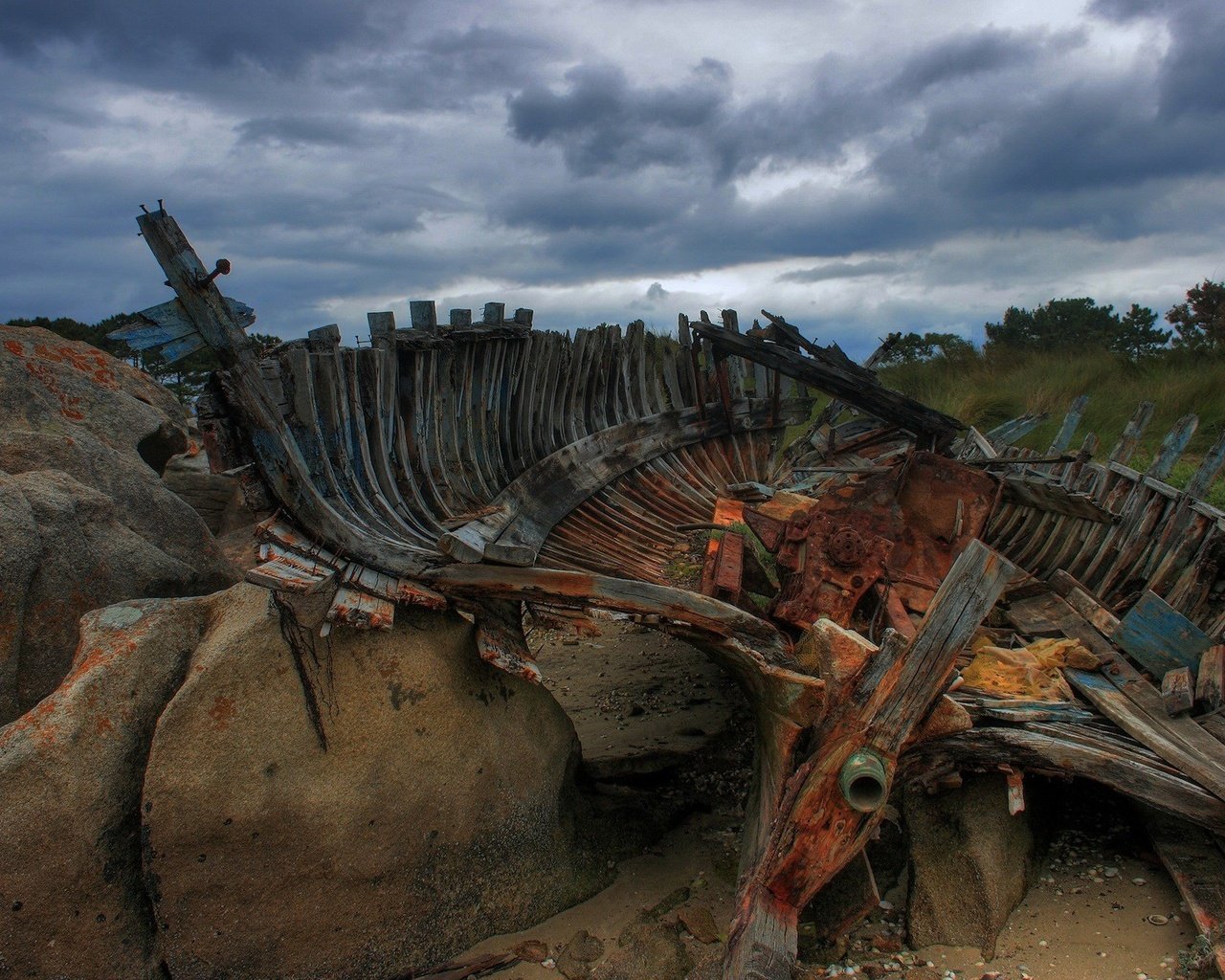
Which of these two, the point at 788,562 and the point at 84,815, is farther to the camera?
the point at 788,562

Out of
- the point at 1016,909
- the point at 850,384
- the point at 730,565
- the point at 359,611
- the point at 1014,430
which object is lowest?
the point at 1016,909

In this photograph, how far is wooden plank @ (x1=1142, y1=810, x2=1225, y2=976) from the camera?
11.7 feet

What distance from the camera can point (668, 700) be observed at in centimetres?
717

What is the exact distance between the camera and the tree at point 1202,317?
15938 mm

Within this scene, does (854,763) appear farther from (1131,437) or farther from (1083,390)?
(1083,390)

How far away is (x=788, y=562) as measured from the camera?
495 cm

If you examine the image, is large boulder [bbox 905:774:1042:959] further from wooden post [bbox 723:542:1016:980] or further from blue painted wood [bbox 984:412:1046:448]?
blue painted wood [bbox 984:412:1046:448]

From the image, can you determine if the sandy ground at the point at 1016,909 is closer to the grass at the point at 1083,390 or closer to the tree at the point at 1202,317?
the grass at the point at 1083,390

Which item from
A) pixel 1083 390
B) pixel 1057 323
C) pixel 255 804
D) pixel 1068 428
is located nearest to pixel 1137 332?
pixel 1057 323

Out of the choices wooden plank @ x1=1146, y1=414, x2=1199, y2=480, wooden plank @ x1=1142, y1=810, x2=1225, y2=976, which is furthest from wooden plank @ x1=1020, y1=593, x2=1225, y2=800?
wooden plank @ x1=1146, y1=414, x2=1199, y2=480

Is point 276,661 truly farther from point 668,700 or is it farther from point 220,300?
point 668,700

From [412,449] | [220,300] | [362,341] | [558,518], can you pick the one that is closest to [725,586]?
[558,518]

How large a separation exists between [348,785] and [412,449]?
2126 mm

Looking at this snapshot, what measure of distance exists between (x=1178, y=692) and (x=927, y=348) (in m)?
15.4
